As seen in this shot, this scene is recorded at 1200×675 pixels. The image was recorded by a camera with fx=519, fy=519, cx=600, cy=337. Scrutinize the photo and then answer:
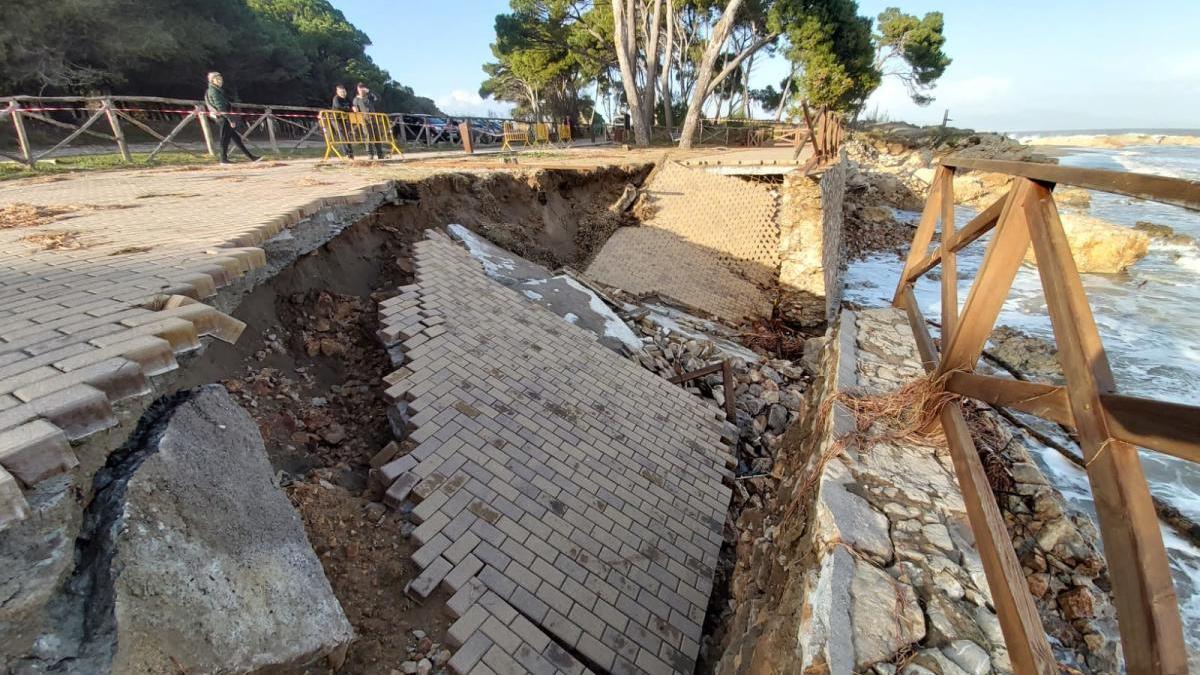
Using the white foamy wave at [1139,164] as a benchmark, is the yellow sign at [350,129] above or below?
above

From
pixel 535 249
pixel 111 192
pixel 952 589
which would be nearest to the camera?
pixel 952 589

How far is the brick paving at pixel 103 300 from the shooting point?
1.67 m

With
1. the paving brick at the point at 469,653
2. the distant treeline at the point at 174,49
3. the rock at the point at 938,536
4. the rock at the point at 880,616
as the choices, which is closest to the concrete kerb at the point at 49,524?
the paving brick at the point at 469,653

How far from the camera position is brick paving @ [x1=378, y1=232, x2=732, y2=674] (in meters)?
2.78

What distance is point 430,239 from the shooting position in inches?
243

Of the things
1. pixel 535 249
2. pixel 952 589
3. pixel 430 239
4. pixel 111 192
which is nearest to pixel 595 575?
pixel 952 589

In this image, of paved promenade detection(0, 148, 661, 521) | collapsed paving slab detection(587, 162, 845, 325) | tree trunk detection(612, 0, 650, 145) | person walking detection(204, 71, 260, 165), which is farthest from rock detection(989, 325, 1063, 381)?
tree trunk detection(612, 0, 650, 145)

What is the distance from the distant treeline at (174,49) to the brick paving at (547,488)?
20839mm

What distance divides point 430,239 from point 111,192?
3.79 metres

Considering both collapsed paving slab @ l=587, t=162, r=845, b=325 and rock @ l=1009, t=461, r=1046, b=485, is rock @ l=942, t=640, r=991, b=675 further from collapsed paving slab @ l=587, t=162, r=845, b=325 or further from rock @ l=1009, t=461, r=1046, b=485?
collapsed paving slab @ l=587, t=162, r=845, b=325

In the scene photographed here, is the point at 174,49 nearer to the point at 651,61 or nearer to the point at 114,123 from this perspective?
the point at 114,123

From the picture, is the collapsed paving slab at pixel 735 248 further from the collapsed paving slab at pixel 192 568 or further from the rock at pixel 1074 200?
the rock at pixel 1074 200

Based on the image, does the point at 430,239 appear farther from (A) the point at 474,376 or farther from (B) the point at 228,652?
(B) the point at 228,652

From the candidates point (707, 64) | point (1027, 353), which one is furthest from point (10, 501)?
point (707, 64)
